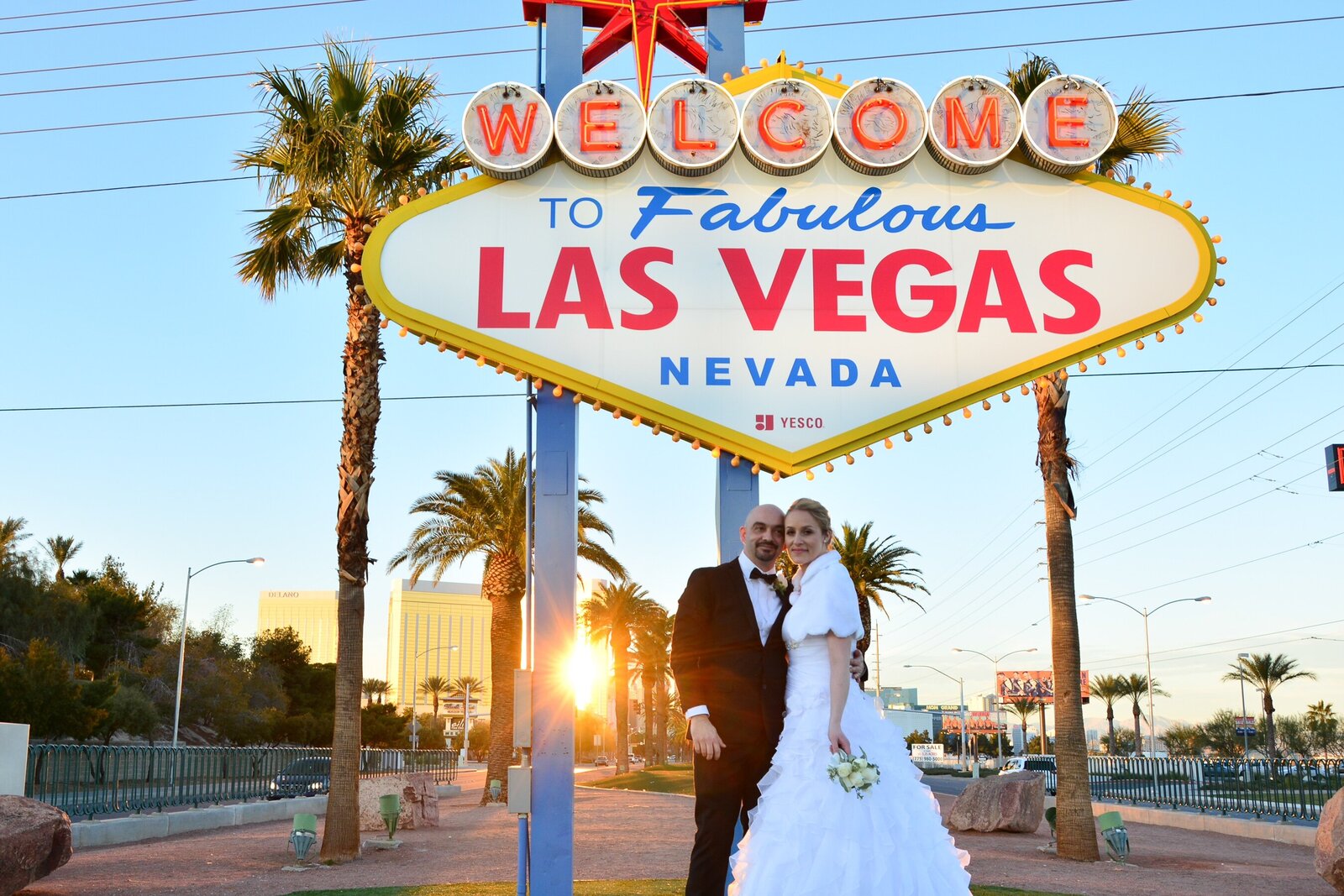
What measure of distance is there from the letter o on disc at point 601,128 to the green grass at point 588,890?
21.1 feet

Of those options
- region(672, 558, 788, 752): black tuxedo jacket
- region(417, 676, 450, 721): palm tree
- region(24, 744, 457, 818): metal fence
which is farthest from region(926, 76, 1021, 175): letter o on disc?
region(417, 676, 450, 721): palm tree

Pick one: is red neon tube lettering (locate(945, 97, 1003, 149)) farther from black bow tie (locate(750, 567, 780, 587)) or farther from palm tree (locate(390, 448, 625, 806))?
palm tree (locate(390, 448, 625, 806))

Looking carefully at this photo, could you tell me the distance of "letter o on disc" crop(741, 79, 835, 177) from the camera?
884cm

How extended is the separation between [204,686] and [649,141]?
47.4 m

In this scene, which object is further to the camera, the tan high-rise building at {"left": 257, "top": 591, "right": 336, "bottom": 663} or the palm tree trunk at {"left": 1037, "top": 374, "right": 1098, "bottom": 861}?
the tan high-rise building at {"left": 257, "top": 591, "right": 336, "bottom": 663}

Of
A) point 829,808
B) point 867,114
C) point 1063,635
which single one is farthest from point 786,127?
point 1063,635

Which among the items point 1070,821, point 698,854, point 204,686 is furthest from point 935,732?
point 698,854

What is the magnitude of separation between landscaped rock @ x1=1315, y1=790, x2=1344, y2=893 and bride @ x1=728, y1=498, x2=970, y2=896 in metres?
8.19

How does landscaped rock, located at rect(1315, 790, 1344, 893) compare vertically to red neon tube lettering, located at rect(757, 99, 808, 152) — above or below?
below

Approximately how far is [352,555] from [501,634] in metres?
15.2

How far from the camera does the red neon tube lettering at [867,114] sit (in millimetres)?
8875

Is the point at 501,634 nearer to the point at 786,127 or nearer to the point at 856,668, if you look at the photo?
the point at 786,127

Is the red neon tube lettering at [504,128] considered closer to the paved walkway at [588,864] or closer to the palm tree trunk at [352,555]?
the palm tree trunk at [352,555]

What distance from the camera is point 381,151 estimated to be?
15.5 metres
